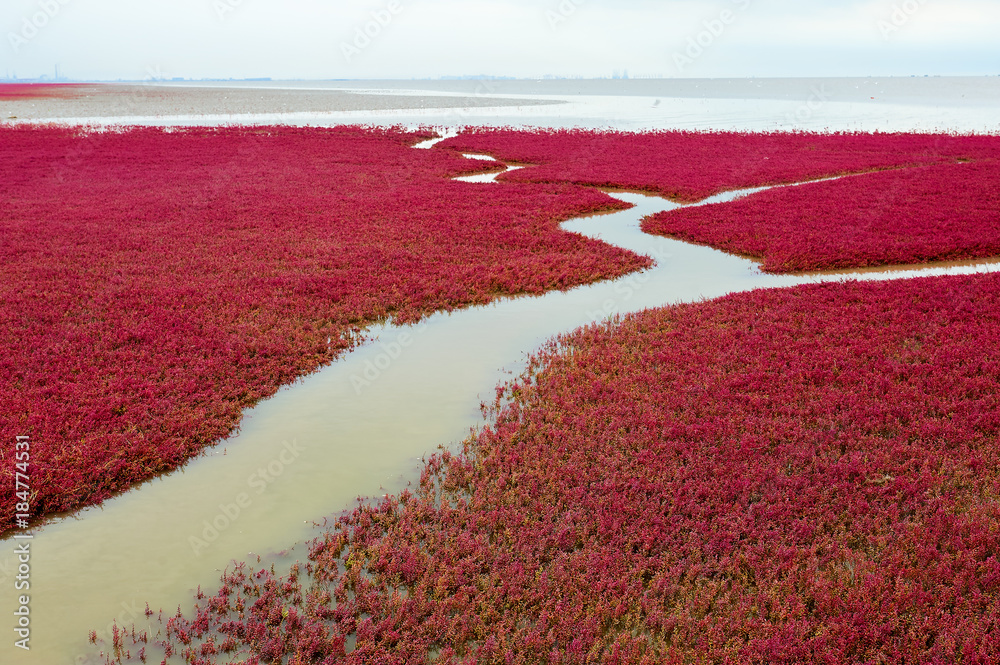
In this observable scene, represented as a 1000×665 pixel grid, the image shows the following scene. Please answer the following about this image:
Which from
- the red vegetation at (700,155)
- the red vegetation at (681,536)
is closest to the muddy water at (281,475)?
the red vegetation at (681,536)

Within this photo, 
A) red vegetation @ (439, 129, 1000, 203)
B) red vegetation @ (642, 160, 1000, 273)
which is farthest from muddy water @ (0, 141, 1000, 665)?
red vegetation @ (439, 129, 1000, 203)

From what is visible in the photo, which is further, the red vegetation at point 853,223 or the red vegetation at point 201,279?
the red vegetation at point 853,223

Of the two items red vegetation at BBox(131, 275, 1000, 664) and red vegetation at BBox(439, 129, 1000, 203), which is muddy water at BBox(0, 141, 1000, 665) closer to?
red vegetation at BBox(131, 275, 1000, 664)

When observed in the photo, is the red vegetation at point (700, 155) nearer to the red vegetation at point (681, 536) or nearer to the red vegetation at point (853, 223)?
the red vegetation at point (853, 223)

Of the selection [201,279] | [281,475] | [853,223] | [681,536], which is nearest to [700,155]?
[853,223]

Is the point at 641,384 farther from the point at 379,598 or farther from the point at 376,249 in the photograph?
the point at 376,249

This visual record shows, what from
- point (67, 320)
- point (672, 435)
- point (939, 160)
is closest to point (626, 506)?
point (672, 435)
